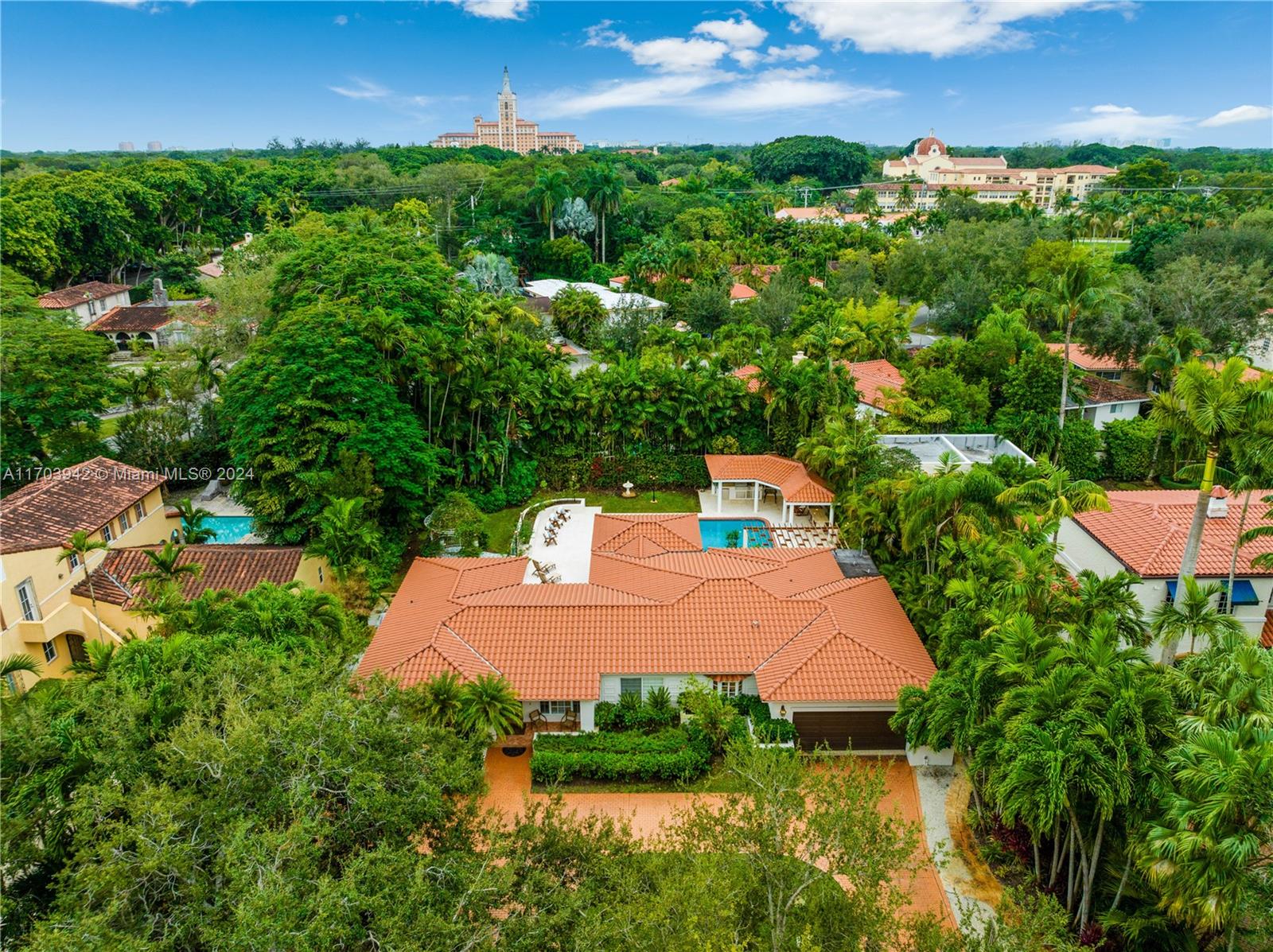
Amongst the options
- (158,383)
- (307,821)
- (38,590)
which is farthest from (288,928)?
(158,383)

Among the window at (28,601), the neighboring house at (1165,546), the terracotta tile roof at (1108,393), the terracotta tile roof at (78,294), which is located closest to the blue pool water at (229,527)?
the window at (28,601)

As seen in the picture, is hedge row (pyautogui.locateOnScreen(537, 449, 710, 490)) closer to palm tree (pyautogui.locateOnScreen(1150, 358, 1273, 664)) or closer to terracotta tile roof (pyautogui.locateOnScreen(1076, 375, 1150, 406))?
terracotta tile roof (pyautogui.locateOnScreen(1076, 375, 1150, 406))

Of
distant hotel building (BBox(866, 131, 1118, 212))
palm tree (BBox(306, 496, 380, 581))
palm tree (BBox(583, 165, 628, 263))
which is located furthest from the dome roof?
palm tree (BBox(306, 496, 380, 581))

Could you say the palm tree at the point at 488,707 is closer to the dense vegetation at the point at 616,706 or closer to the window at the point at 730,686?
the dense vegetation at the point at 616,706

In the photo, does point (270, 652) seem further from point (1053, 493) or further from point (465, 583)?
point (1053, 493)

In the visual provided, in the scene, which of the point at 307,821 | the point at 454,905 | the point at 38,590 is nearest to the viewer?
the point at 307,821

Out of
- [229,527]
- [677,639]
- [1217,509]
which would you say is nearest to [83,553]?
[229,527]

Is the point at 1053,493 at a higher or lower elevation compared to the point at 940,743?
higher
